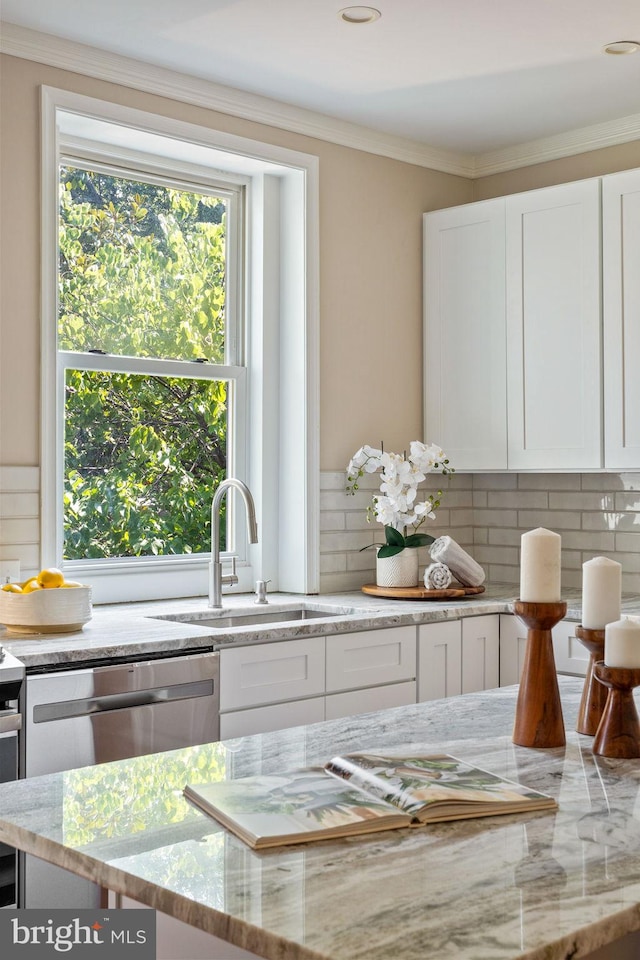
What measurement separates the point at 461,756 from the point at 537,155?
11.1 ft

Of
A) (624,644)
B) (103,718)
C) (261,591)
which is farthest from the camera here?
(261,591)

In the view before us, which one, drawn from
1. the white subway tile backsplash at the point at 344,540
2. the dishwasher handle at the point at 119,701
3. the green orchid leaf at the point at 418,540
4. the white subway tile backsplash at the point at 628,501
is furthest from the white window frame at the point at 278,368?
the white subway tile backsplash at the point at 628,501

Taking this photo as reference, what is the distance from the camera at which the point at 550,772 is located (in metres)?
1.48

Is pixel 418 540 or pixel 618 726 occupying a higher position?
pixel 418 540

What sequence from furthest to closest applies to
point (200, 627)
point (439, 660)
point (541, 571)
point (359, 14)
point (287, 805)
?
point (439, 660)
point (359, 14)
point (200, 627)
point (541, 571)
point (287, 805)

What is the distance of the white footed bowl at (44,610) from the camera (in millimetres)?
2789

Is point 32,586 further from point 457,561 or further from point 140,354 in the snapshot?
point 457,561

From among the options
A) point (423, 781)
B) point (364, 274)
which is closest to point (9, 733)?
point (423, 781)

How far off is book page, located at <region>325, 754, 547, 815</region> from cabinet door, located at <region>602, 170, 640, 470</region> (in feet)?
8.04

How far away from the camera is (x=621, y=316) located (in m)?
3.75

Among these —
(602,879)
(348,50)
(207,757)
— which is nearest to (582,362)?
(348,50)

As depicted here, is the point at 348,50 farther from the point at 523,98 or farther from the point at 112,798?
the point at 112,798

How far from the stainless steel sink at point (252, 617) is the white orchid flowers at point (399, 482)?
39 centimetres

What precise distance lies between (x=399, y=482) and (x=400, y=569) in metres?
0.32
